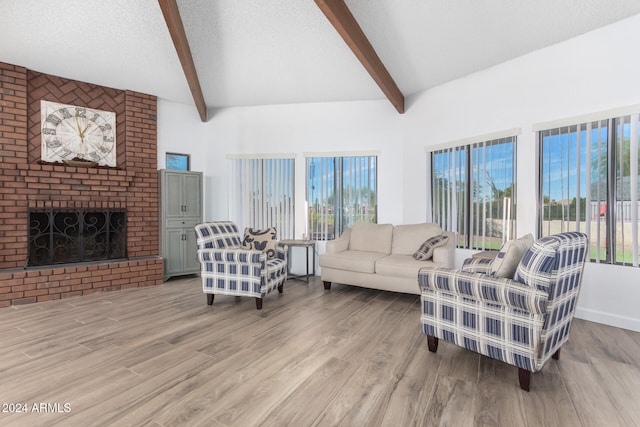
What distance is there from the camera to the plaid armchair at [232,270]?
3.42m

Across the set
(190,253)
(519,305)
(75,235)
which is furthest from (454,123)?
(75,235)

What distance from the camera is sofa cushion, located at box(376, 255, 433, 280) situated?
3.65 m

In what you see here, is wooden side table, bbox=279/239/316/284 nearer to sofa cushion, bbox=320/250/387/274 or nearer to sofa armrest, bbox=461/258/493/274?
sofa cushion, bbox=320/250/387/274

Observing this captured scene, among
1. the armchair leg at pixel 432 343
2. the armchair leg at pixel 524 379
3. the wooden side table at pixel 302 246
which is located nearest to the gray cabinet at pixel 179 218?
the wooden side table at pixel 302 246

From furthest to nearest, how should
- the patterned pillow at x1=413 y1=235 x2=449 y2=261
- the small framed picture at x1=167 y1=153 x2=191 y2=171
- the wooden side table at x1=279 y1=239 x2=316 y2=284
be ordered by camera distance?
the small framed picture at x1=167 y1=153 x2=191 y2=171 < the wooden side table at x1=279 y1=239 x2=316 y2=284 < the patterned pillow at x1=413 y1=235 x2=449 y2=261

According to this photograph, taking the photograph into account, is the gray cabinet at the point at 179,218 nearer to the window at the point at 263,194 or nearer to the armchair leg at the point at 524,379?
the window at the point at 263,194

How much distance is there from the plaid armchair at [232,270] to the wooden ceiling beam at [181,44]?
211 cm

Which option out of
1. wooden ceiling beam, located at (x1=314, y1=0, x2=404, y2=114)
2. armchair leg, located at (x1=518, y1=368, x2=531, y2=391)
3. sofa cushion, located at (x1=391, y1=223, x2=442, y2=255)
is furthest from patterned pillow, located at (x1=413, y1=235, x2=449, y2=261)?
wooden ceiling beam, located at (x1=314, y1=0, x2=404, y2=114)

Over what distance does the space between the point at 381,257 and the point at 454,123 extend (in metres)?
2.11

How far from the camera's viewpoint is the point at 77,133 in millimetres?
4383

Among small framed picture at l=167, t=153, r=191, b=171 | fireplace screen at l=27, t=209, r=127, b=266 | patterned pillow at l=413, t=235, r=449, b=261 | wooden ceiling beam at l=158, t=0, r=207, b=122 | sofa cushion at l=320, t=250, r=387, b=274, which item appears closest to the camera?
wooden ceiling beam at l=158, t=0, r=207, b=122

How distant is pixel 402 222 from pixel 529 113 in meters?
2.17

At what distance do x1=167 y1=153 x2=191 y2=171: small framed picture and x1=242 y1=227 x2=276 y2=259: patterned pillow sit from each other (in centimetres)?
212

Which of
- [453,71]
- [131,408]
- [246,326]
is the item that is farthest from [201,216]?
[453,71]
